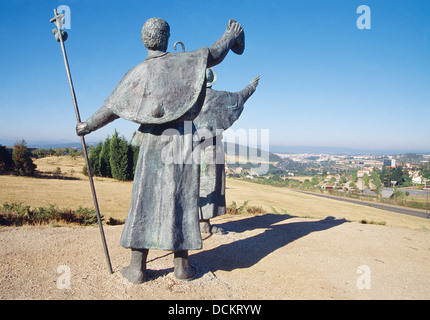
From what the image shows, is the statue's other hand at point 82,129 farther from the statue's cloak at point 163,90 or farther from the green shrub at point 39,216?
the green shrub at point 39,216

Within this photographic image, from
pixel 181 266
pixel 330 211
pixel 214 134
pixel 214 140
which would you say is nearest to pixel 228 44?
pixel 214 134

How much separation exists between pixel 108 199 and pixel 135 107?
891 centimetres

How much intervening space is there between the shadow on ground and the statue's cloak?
2.13 m

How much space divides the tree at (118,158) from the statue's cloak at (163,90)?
667 inches

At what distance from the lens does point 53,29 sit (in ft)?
11.7

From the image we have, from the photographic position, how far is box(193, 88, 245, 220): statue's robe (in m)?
5.54

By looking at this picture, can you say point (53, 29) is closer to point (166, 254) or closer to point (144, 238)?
point (144, 238)

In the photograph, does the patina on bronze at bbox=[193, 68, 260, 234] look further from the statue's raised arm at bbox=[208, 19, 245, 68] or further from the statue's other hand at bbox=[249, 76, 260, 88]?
the statue's raised arm at bbox=[208, 19, 245, 68]

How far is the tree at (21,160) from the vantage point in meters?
15.6

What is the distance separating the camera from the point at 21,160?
51.2 feet

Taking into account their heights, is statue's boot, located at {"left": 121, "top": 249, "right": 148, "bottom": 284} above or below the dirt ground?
above

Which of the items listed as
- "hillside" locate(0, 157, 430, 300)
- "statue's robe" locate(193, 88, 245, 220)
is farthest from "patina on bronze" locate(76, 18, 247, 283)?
"statue's robe" locate(193, 88, 245, 220)

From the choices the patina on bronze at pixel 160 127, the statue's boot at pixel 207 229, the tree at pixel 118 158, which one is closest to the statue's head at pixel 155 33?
the patina on bronze at pixel 160 127
